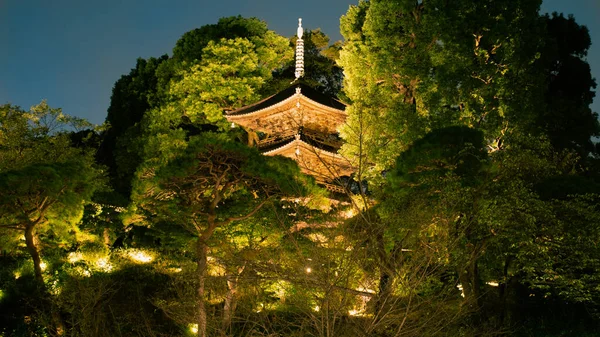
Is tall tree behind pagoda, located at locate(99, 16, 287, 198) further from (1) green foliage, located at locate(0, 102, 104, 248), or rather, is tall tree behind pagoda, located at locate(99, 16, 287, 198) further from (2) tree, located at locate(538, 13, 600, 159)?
(2) tree, located at locate(538, 13, 600, 159)

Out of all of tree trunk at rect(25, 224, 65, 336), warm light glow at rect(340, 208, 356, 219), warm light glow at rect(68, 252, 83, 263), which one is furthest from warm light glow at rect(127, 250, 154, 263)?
warm light glow at rect(340, 208, 356, 219)

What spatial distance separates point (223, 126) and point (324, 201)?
822 centimetres

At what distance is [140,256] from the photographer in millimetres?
15078

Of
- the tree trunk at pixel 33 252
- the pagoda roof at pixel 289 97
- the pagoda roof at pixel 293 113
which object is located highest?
the pagoda roof at pixel 289 97

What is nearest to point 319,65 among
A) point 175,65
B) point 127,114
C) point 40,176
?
point 175,65

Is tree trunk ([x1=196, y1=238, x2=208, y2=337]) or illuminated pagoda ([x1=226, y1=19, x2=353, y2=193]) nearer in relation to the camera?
tree trunk ([x1=196, y1=238, x2=208, y2=337])

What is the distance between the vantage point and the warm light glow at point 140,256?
49.0 feet

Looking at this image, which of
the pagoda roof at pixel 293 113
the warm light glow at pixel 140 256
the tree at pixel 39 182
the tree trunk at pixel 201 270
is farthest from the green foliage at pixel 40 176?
the pagoda roof at pixel 293 113

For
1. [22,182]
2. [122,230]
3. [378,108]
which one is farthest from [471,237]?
[122,230]

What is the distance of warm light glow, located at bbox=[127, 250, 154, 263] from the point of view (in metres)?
14.9

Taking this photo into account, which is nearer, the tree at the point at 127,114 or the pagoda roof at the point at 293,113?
the pagoda roof at the point at 293,113

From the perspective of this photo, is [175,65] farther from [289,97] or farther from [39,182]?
[39,182]

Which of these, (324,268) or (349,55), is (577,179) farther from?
(349,55)

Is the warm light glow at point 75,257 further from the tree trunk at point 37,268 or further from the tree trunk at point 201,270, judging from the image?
the tree trunk at point 201,270
